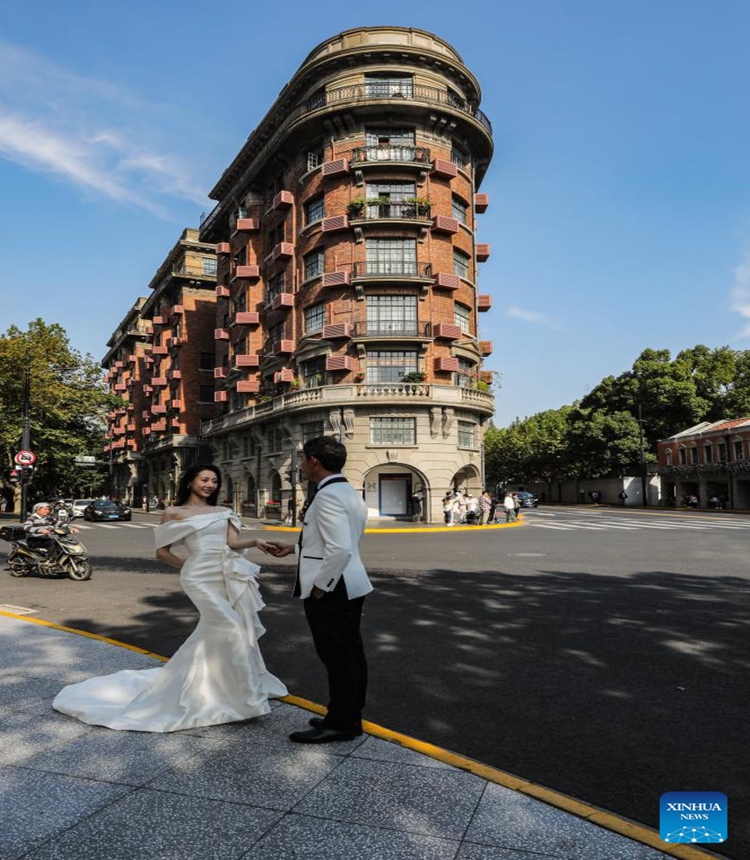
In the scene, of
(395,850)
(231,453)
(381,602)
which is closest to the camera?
(395,850)

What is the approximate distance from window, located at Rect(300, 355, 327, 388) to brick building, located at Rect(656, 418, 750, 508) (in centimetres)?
3321

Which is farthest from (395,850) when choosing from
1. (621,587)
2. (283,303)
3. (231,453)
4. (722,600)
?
(231,453)

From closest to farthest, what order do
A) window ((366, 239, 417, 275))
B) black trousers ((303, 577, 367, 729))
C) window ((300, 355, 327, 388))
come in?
black trousers ((303, 577, 367, 729)), window ((366, 239, 417, 275)), window ((300, 355, 327, 388))

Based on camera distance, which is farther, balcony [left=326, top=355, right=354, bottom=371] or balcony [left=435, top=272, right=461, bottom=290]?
balcony [left=435, top=272, right=461, bottom=290]

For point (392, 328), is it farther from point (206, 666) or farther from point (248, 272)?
point (206, 666)

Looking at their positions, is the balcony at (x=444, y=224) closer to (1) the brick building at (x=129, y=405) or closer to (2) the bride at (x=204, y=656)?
(2) the bride at (x=204, y=656)

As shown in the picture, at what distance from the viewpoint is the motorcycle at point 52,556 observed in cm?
1212

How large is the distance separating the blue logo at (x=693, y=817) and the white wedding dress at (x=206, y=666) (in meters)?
2.45

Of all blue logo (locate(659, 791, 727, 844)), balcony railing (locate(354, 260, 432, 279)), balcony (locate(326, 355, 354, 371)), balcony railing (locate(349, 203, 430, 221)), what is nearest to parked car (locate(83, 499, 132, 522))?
balcony (locate(326, 355, 354, 371))

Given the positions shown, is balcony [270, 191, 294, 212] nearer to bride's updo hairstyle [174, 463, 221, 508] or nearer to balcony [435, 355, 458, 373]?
balcony [435, 355, 458, 373]

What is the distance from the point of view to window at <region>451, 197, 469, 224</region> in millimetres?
36706

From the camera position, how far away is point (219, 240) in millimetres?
51375

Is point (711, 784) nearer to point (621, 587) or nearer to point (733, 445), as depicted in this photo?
point (621, 587)

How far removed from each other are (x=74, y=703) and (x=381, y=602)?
5.11m
